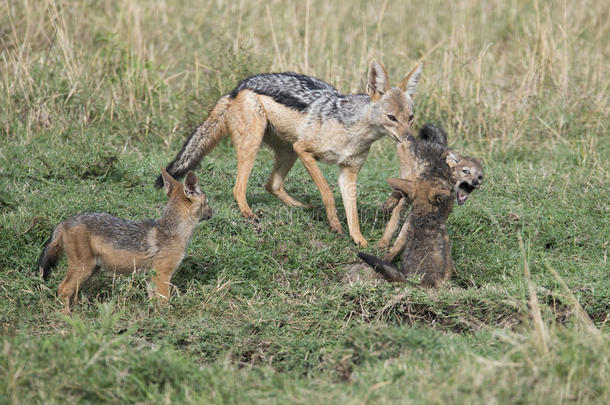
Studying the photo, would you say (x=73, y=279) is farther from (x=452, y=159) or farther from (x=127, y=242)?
(x=452, y=159)

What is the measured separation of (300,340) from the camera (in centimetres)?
480

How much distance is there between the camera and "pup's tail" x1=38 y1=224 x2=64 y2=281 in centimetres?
520

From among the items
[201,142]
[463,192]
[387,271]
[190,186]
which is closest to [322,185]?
[201,142]

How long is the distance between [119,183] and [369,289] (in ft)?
9.87

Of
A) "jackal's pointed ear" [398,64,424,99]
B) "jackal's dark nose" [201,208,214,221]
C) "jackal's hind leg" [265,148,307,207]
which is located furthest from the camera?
"jackal's hind leg" [265,148,307,207]

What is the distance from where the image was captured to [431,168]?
247 inches

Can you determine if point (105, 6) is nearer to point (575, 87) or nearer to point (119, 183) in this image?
point (119, 183)

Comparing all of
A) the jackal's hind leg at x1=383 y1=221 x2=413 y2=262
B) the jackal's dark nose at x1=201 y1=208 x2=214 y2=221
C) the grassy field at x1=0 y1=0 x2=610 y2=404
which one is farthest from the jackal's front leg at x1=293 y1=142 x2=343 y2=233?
the jackal's dark nose at x1=201 y1=208 x2=214 y2=221

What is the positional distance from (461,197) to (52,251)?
3219mm

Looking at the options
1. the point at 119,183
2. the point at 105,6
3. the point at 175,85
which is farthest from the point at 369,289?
the point at 105,6

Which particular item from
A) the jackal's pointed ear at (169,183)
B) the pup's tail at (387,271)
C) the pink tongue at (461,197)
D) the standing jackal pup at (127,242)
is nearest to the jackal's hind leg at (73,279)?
Answer: the standing jackal pup at (127,242)

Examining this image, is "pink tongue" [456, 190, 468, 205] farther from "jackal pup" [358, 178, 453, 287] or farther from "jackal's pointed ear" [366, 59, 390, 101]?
"jackal's pointed ear" [366, 59, 390, 101]

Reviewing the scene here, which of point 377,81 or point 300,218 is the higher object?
point 377,81

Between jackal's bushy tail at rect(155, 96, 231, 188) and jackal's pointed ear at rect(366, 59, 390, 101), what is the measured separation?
1.41 meters
